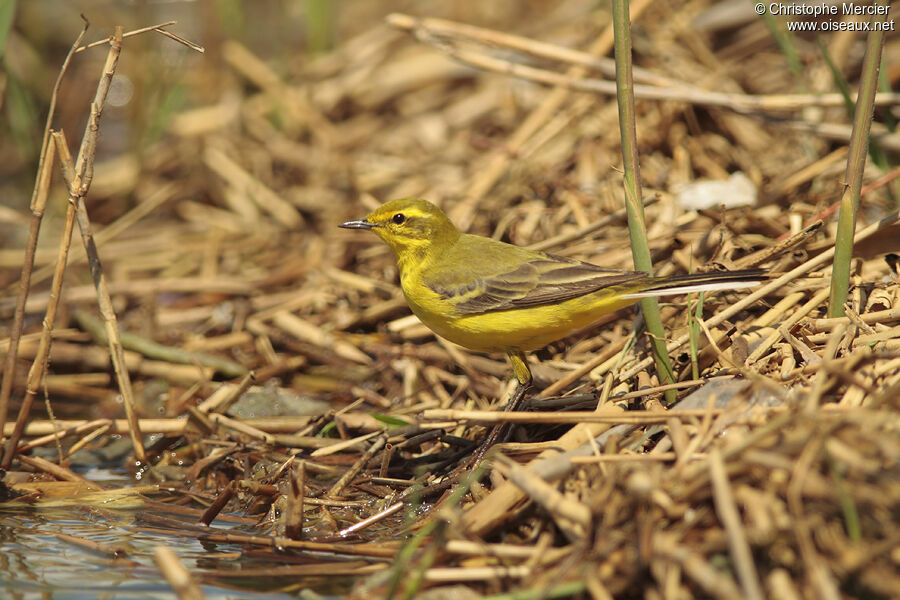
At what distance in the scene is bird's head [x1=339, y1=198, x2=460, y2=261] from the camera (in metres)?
5.45

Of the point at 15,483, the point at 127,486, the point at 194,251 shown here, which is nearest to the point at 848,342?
the point at 127,486

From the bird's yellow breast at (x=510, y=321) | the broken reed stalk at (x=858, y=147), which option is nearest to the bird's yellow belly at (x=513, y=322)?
the bird's yellow breast at (x=510, y=321)

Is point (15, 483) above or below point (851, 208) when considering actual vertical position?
below

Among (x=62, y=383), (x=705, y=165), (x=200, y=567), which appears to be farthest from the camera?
(x=705, y=165)

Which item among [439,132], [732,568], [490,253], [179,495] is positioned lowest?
[179,495]

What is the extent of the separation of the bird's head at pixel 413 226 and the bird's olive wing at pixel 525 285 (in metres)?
0.46

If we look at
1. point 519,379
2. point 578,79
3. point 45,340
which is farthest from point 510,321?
point 578,79

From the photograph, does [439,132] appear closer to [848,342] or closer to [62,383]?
[62,383]

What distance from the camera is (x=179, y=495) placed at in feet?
14.9

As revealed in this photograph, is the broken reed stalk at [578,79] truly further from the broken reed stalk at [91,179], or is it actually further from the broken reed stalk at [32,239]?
the broken reed stalk at [32,239]

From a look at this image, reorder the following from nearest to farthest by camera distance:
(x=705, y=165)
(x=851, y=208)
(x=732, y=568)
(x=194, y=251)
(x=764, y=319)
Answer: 1. (x=732, y=568)
2. (x=851, y=208)
3. (x=764, y=319)
4. (x=705, y=165)
5. (x=194, y=251)

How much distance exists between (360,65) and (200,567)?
7.11m

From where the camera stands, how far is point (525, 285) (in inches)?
188

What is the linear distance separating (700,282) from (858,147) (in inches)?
34.8
